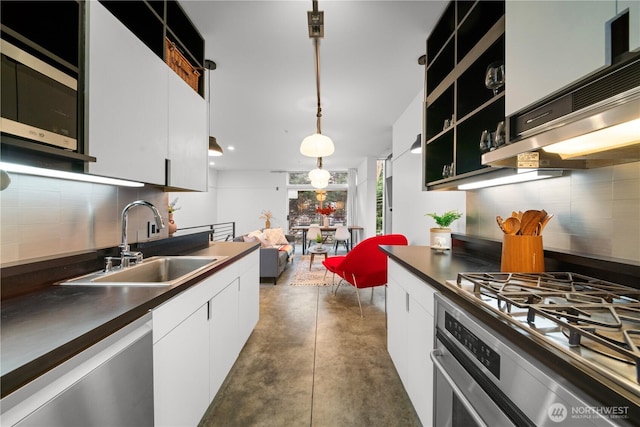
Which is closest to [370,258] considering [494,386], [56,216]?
[494,386]

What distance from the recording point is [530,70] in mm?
1013

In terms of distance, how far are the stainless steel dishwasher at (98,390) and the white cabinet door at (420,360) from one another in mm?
1176

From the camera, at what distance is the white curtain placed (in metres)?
8.34

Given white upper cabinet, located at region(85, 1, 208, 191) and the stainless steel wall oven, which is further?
white upper cabinet, located at region(85, 1, 208, 191)

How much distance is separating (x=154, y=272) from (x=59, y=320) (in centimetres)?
98

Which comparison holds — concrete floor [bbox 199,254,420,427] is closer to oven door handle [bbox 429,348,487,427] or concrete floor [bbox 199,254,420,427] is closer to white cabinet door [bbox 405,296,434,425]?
→ white cabinet door [bbox 405,296,434,425]

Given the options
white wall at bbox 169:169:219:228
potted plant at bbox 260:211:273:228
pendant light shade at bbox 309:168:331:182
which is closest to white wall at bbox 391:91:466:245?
pendant light shade at bbox 309:168:331:182

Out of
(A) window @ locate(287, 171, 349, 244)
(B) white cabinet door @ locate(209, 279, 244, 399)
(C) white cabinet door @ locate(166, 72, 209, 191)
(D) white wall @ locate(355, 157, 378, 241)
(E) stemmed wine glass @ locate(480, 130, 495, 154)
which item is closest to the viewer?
(E) stemmed wine glass @ locate(480, 130, 495, 154)

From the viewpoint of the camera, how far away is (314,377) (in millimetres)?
1894

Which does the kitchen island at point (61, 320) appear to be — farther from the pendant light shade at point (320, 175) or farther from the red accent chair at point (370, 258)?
the pendant light shade at point (320, 175)

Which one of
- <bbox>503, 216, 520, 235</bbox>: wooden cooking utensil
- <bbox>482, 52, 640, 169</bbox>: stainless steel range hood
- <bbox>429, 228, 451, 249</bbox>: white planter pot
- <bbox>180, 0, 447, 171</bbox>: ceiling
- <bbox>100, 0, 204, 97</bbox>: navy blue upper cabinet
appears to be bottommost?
<bbox>429, 228, 451, 249</bbox>: white planter pot

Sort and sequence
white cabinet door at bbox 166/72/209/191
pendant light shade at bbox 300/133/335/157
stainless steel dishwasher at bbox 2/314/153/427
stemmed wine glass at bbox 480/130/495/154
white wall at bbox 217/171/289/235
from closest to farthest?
stainless steel dishwasher at bbox 2/314/153/427 < stemmed wine glass at bbox 480/130/495/154 < white cabinet door at bbox 166/72/209/191 < pendant light shade at bbox 300/133/335/157 < white wall at bbox 217/171/289/235

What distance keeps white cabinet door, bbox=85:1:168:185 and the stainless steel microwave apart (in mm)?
70

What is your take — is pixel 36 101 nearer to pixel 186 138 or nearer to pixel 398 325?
pixel 186 138
